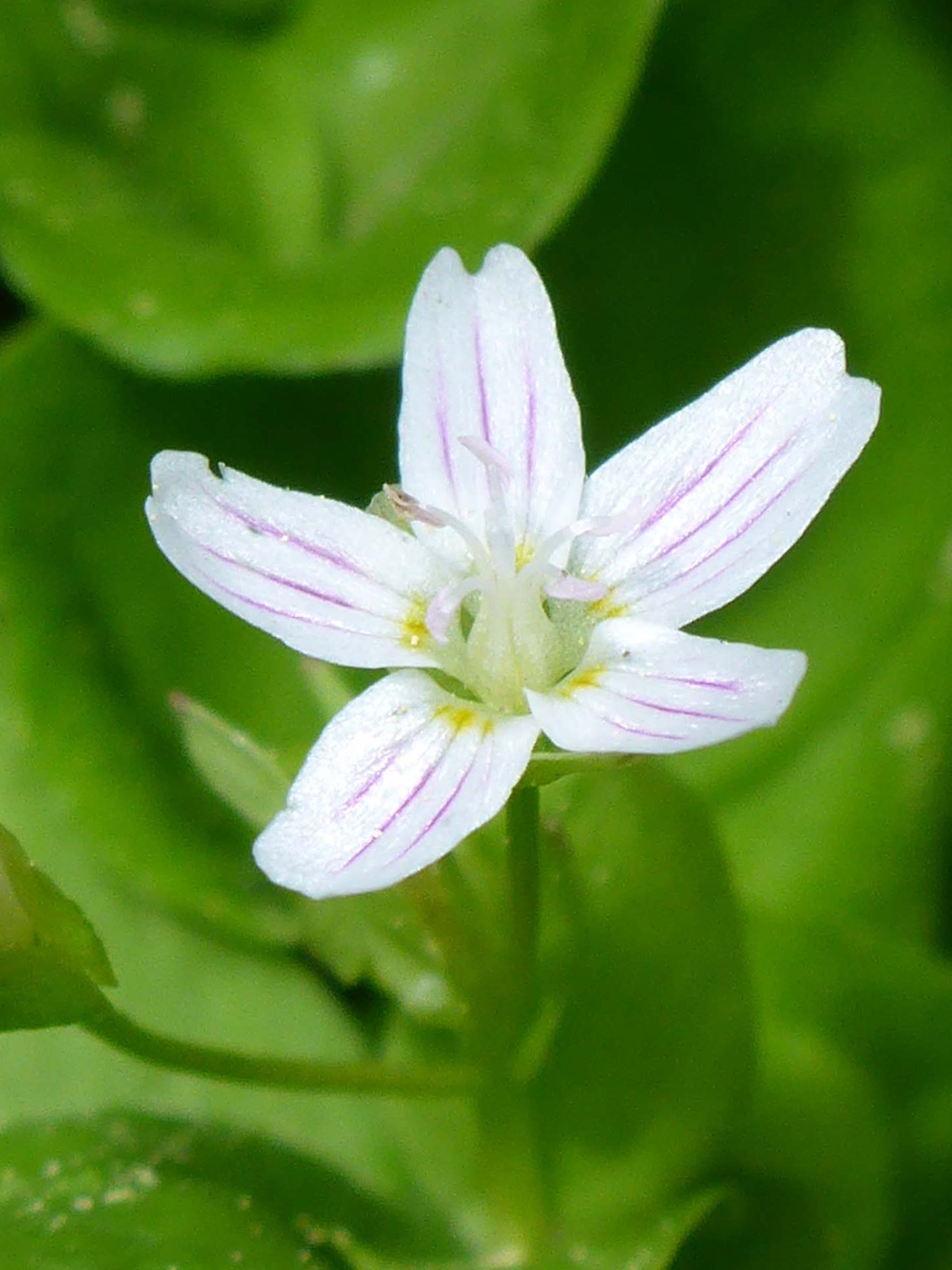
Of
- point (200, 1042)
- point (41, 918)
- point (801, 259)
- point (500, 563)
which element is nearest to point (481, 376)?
→ point (500, 563)

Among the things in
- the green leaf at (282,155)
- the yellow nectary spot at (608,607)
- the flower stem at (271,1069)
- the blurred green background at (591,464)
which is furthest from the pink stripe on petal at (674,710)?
the green leaf at (282,155)

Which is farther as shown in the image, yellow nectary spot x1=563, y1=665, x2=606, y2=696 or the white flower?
yellow nectary spot x1=563, y1=665, x2=606, y2=696

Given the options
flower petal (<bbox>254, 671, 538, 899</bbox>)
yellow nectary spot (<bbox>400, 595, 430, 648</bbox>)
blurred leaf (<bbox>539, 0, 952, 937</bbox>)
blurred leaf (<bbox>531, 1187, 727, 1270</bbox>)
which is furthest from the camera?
blurred leaf (<bbox>539, 0, 952, 937</bbox>)

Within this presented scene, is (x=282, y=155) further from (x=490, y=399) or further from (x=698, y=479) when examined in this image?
(x=698, y=479)

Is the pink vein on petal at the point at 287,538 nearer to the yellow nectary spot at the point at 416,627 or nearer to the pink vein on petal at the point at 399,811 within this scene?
the yellow nectary spot at the point at 416,627

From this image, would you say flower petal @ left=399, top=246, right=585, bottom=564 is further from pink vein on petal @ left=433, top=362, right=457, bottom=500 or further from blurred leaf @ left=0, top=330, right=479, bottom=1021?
blurred leaf @ left=0, top=330, right=479, bottom=1021

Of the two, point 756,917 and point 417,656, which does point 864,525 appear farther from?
point 417,656

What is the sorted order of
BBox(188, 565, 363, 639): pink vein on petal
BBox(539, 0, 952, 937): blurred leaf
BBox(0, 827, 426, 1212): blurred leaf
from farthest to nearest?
BBox(539, 0, 952, 937): blurred leaf, BBox(0, 827, 426, 1212): blurred leaf, BBox(188, 565, 363, 639): pink vein on petal

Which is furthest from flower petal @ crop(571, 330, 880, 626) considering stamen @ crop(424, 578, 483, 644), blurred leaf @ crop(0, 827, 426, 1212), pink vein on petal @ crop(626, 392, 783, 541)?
blurred leaf @ crop(0, 827, 426, 1212)

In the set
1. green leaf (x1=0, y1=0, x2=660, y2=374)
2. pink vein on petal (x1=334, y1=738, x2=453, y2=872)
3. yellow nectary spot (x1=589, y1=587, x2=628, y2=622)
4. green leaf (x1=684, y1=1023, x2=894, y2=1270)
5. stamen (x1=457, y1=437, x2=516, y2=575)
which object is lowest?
green leaf (x1=684, y1=1023, x2=894, y2=1270)
